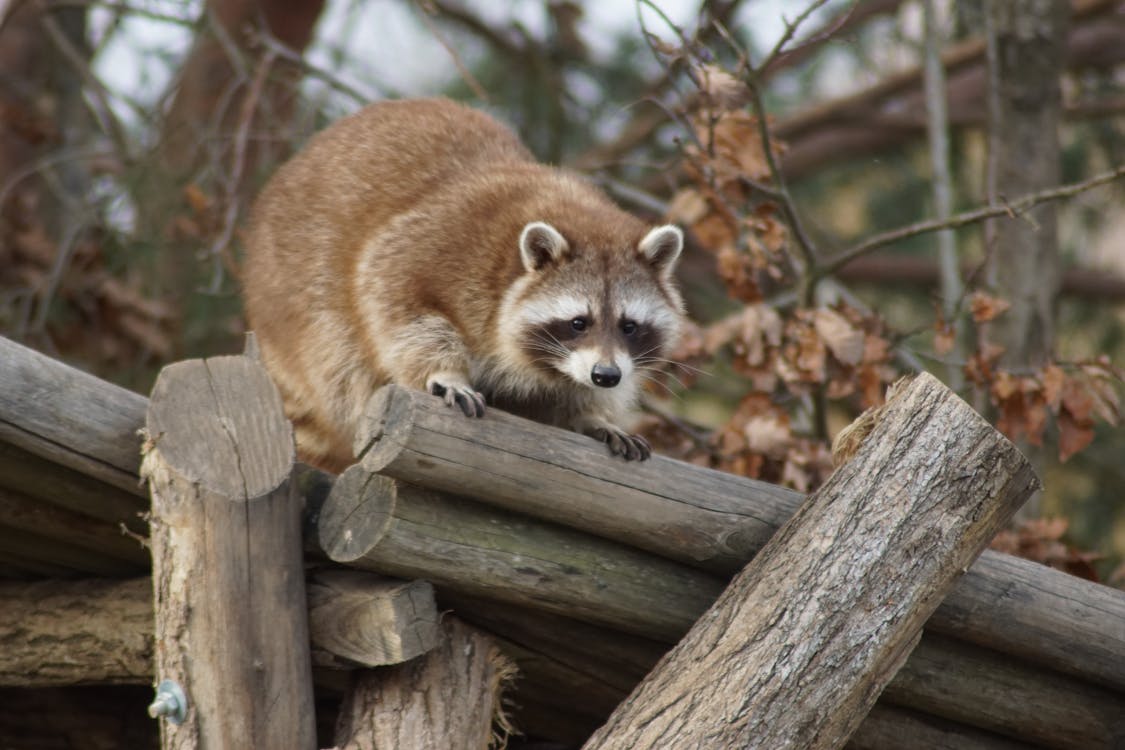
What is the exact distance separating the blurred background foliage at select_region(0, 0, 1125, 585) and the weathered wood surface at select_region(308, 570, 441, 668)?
122cm

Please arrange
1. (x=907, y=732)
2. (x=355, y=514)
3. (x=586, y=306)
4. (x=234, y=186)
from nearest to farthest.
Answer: (x=355, y=514)
(x=907, y=732)
(x=586, y=306)
(x=234, y=186)

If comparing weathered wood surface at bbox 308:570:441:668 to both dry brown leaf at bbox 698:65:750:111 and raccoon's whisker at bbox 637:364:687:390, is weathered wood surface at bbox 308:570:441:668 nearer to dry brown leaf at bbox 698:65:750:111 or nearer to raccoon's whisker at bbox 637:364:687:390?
raccoon's whisker at bbox 637:364:687:390

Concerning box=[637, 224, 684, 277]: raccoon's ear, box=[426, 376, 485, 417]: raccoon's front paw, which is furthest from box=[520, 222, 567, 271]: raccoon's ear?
box=[426, 376, 485, 417]: raccoon's front paw

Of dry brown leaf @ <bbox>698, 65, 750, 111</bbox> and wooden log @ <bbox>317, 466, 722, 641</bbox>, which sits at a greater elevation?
dry brown leaf @ <bbox>698, 65, 750, 111</bbox>

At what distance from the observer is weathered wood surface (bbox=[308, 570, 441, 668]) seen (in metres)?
3.42

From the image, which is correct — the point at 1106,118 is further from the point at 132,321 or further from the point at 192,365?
the point at 192,365

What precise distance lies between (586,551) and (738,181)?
76.4 inches

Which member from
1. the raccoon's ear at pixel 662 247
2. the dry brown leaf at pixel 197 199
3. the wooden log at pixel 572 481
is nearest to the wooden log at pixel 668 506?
the wooden log at pixel 572 481

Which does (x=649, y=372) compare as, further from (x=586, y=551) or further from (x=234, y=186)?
(x=234, y=186)

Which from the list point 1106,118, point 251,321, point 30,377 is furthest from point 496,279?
point 1106,118

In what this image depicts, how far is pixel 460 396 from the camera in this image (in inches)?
140

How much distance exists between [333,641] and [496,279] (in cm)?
117

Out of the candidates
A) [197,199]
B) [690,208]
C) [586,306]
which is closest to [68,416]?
[586,306]

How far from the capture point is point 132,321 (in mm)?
7062
